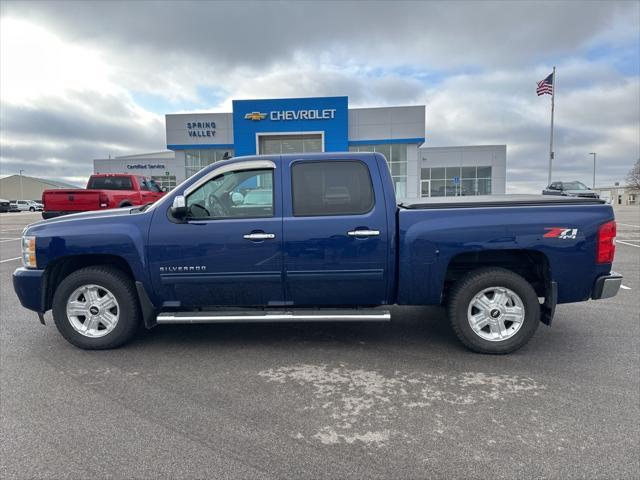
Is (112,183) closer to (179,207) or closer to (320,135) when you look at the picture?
(179,207)

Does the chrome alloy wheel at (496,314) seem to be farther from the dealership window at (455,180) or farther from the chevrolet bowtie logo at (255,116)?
the dealership window at (455,180)

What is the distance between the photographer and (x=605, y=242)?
12.8ft

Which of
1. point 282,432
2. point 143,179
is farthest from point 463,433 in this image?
point 143,179

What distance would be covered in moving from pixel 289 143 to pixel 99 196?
79.3ft

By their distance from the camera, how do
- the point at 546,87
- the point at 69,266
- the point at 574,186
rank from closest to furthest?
the point at 69,266
the point at 574,186
the point at 546,87

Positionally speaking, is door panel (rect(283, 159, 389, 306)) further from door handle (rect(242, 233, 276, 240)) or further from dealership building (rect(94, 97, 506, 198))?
dealership building (rect(94, 97, 506, 198))

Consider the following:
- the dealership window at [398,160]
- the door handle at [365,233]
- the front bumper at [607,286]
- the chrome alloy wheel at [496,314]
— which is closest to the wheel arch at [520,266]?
the chrome alloy wheel at [496,314]

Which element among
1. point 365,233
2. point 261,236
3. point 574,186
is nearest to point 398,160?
point 574,186

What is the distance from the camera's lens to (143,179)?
15375mm

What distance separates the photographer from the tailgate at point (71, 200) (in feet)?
41.0

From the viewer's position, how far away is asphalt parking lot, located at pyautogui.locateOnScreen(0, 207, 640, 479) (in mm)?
2480

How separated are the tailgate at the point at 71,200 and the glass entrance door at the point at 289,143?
22.3 metres

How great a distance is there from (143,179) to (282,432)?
14477mm

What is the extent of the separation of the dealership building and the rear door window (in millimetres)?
28525
